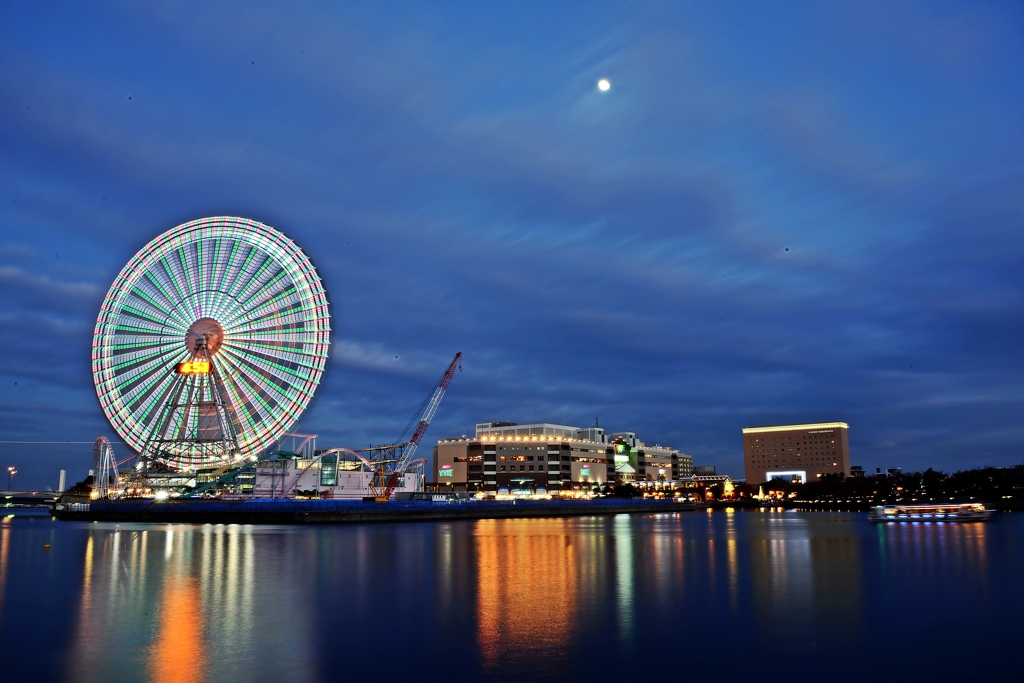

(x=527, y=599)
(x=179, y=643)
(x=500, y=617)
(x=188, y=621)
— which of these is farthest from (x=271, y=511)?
(x=179, y=643)

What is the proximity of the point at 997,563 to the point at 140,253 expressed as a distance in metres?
64.7

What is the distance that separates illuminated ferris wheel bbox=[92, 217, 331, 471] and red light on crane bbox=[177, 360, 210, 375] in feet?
0.29

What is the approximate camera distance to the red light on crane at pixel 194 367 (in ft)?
221

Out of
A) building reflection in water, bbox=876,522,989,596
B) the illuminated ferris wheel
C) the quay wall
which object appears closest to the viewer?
building reflection in water, bbox=876,522,989,596

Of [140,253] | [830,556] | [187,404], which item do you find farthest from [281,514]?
[830,556]

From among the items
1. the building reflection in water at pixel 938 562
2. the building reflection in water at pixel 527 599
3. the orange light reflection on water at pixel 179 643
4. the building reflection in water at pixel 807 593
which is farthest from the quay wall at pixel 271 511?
the orange light reflection on water at pixel 179 643

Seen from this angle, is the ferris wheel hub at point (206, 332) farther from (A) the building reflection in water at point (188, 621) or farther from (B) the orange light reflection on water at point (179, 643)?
(B) the orange light reflection on water at point (179, 643)

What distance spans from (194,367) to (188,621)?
52.8m

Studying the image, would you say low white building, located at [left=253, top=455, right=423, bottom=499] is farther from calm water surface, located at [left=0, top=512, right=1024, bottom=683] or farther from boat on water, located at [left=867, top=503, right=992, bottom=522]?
boat on water, located at [left=867, top=503, right=992, bottom=522]

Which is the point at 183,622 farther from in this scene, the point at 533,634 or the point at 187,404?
the point at 187,404

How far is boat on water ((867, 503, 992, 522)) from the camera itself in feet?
301

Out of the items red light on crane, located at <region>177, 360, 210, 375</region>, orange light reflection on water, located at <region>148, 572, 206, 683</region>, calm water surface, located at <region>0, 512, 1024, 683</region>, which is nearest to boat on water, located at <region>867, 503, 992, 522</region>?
calm water surface, located at <region>0, 512, 1024, 683</region>

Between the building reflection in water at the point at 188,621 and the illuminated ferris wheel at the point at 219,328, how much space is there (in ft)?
102

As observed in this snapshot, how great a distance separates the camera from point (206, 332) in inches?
2621
